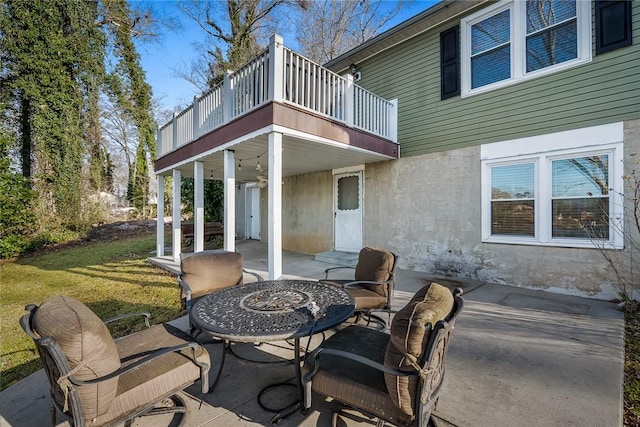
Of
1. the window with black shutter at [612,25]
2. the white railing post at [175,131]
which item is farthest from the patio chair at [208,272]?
the window with black shutter at [612,25]

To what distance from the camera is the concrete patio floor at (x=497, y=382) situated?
2043mm

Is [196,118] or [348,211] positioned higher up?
[196,118]

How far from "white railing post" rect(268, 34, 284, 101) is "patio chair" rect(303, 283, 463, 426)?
3793 millimetres

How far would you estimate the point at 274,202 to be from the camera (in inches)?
182

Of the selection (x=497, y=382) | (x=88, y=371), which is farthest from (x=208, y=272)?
(x=497, y=382)

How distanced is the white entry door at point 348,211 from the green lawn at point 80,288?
173 inches

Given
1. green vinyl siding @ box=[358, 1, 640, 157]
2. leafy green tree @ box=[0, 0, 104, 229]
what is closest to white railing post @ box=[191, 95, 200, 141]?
green vinyl siding @ box=[358, 1, 640, 157]

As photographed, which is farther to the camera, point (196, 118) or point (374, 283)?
point (196, 118)

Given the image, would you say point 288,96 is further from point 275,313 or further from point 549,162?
point 549,162

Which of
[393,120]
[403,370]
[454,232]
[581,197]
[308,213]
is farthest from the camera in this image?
[308,213]

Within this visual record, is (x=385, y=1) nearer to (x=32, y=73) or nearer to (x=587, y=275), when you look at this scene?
(x=587, y=275)

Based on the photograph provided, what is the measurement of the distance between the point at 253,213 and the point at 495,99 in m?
9.76

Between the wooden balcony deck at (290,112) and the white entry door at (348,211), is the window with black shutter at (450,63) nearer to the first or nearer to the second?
the wooden balcony deck at (290,112)

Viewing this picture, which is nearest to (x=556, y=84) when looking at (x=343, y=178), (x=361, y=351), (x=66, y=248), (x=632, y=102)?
(x=632, y=102)
